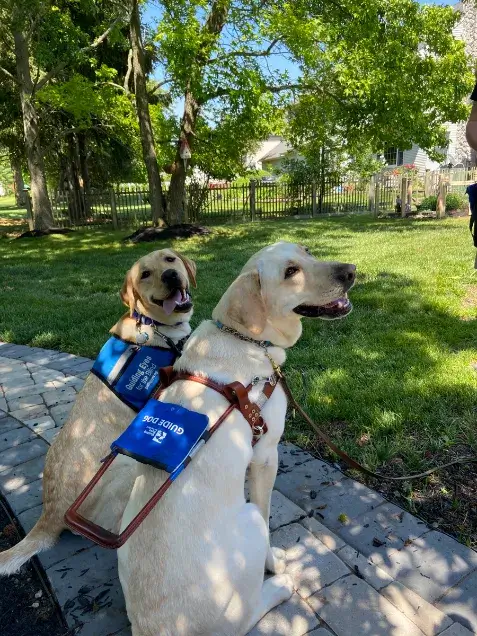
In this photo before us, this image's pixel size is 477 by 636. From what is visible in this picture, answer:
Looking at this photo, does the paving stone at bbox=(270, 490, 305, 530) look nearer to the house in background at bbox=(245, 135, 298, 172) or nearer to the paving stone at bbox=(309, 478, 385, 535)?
the paving stone at bbox=(309, 478, 385, 535)

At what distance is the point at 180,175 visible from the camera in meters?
17.5

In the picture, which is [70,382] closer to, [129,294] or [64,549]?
[129,294]

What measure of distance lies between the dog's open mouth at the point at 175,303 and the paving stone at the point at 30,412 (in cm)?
174

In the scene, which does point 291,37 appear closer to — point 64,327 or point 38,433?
point 64,327

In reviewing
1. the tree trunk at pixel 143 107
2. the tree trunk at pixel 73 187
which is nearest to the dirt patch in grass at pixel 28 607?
the tree trunk at pixel 143 107

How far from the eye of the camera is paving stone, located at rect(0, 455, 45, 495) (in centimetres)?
329

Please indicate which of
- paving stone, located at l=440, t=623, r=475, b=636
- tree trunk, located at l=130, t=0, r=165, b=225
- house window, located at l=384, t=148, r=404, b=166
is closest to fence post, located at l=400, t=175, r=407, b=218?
tree trunk, located at l=130, t=0, r=165, b=225

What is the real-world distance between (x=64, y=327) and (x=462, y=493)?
5533 mm

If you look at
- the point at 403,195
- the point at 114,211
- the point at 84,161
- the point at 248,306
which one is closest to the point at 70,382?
the point at 248,306

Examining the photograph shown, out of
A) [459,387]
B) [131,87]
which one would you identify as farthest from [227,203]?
[459,387]

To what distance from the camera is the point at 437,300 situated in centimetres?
659

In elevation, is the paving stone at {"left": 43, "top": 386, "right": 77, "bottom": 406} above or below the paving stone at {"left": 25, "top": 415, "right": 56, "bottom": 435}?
above

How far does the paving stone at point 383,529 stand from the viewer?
2596 mm

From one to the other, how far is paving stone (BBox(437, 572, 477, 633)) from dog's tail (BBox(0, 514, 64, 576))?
201 cm
